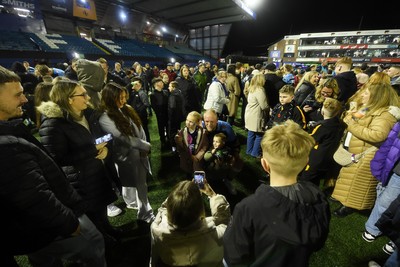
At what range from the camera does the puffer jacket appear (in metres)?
2.32

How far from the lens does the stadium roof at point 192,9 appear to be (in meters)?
24.2

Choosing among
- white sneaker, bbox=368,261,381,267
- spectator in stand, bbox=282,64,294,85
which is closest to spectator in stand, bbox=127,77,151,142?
spectator in stand, bbox=282,64,294,85

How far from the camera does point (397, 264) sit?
1.93 meters

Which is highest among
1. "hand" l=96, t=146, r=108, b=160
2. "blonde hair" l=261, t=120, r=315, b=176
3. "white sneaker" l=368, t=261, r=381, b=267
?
"blonde hair" l=261, t=120, r=315, b=176

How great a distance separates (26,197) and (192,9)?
3044cm

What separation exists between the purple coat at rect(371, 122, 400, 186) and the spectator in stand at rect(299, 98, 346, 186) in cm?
62

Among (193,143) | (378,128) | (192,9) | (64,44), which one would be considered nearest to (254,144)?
(193,143)

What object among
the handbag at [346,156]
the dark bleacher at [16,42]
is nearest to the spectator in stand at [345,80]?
the handbag at [346,156]

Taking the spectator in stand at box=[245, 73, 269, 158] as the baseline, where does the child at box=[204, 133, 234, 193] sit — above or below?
below

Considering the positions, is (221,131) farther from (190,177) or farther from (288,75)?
(288,75)

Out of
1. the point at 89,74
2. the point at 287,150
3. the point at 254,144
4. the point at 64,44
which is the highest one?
the point at 64,44

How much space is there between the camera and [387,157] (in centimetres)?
226

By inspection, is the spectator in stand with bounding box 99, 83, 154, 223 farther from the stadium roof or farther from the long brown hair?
the stadium roof

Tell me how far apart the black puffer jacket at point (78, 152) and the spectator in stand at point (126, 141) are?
0.19 m
